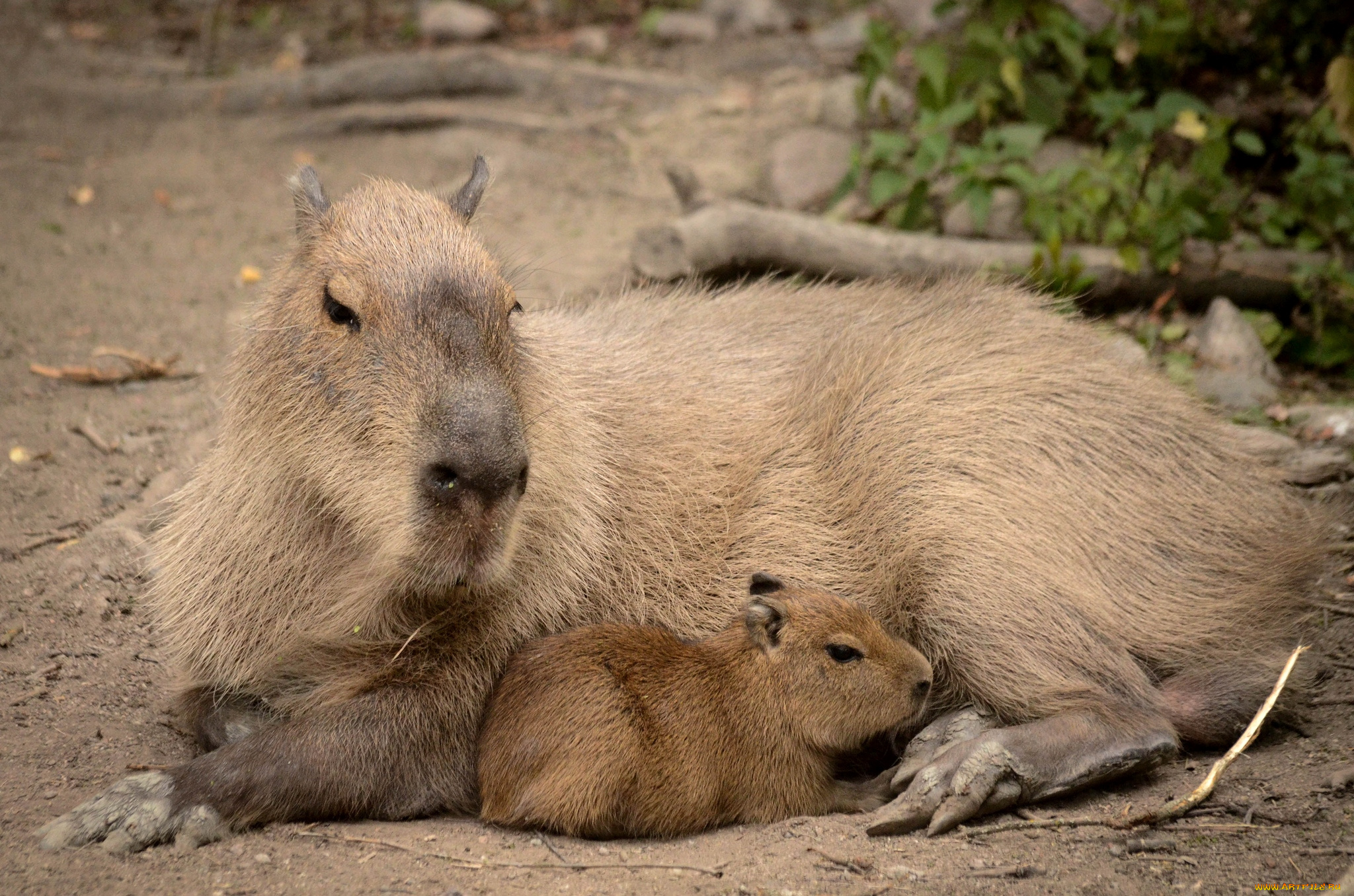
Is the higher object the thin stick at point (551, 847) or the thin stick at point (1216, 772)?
the thin stick at point (1216, 772)

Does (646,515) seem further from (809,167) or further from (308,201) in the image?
(809,167)

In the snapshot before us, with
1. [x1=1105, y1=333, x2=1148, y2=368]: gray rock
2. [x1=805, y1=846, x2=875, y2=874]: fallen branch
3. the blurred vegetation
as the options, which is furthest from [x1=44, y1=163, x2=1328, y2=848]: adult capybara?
the blurred vegetation

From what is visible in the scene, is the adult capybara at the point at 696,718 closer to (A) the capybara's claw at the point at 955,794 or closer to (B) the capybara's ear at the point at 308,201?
(A) the capybara's claw at the point at 955,794

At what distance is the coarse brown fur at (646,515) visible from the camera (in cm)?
273

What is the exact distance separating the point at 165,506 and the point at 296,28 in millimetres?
6135

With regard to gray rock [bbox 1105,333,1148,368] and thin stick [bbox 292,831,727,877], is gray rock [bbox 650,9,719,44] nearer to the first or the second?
gray rock [bbox 1105,333,1148,368]

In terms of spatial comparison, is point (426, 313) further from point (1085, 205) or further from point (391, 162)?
point (391, 162)

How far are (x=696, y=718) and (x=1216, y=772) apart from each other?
1190 mm

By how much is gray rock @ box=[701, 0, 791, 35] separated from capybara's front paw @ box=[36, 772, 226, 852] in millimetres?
7255

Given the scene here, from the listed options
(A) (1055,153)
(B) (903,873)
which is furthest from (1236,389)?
(B) (903,873)

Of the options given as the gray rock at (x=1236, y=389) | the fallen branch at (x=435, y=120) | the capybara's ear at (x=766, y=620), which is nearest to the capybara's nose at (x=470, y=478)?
the capybara's ear at (x=766, y=620)

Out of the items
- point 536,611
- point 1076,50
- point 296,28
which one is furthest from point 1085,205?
point 296,28

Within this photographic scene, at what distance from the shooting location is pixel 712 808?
115 inches

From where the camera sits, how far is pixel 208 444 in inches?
167
